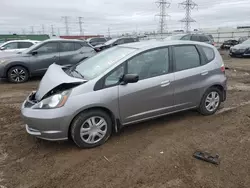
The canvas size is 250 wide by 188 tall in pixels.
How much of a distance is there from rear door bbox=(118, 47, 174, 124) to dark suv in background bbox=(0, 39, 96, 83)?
5.44 meters

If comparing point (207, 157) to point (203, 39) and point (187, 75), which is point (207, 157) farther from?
point (203, 39)

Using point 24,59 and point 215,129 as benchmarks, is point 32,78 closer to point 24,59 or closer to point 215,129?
point 24,59

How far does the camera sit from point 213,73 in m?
4.75

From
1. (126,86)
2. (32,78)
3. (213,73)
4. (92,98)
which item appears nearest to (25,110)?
(92,98)

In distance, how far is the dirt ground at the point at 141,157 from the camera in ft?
9.37

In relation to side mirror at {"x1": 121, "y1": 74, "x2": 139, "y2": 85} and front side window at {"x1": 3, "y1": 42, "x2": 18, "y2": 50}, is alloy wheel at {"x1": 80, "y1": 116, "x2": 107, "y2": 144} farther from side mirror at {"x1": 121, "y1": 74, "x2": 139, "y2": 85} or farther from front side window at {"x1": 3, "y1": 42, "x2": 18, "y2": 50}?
front side window at {"x1": 3, "y1": 42, "x2": 18, "y2": 50}

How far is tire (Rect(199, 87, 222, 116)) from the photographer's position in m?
4.75

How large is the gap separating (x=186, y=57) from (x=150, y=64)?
0.85m

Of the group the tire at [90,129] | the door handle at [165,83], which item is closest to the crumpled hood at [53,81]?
the tire at [90,129]

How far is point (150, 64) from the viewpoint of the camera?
13.3ft

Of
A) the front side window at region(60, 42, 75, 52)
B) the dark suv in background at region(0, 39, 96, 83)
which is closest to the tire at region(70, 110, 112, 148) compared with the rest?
the dark suv in background at region(0, 39, 96, 83)

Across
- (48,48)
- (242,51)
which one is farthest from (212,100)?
(242,51)

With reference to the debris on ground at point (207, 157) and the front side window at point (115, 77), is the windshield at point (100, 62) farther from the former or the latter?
the debris on ground at point (207, 157)

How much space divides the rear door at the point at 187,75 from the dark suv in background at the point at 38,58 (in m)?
5.35
